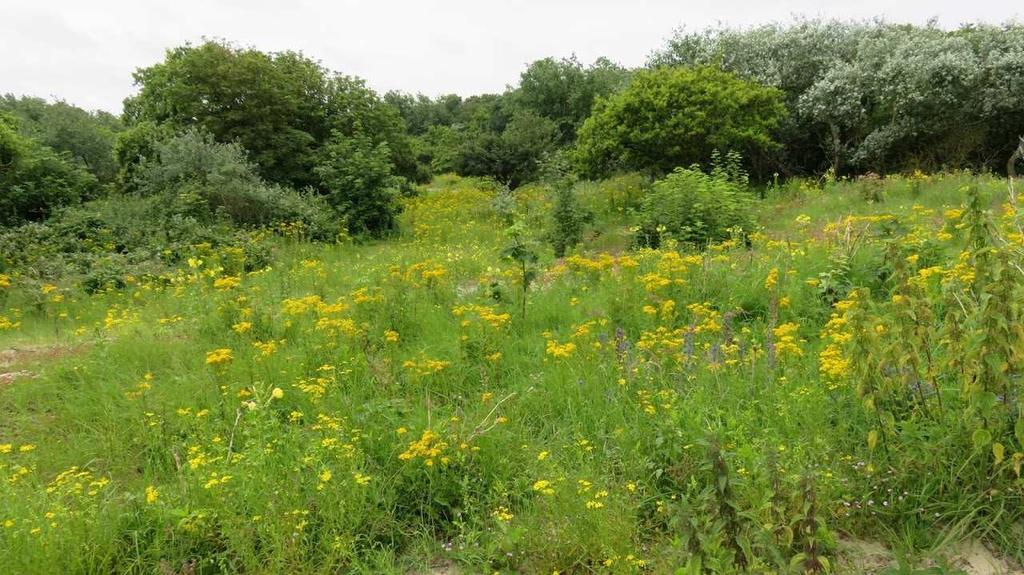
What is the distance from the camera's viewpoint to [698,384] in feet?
10.8

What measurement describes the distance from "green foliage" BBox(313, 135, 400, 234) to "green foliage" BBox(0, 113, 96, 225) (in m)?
4.46

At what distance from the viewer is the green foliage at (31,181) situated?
10.3 m

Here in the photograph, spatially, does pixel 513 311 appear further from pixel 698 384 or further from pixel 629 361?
pixel 698 384

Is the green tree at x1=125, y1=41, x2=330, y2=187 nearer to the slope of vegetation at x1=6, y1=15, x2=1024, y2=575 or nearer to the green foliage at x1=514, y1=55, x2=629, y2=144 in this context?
the slope of vegetation at x1=6, y1=15, x2=1024, y2=575

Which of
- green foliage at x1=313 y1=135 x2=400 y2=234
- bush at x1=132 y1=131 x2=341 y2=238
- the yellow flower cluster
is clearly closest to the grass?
the yellow flower cluster

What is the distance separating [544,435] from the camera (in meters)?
3.27

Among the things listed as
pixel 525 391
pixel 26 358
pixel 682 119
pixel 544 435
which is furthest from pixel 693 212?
pixel 26 358

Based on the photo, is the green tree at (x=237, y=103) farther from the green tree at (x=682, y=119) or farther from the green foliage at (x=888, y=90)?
the green foliage at (x=888, y=90)

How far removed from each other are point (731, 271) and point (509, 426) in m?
2.99

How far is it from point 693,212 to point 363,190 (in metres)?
6.43

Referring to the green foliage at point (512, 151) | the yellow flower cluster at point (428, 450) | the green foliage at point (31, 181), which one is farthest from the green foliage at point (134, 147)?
the yellow flower cluster at point (428, 450)

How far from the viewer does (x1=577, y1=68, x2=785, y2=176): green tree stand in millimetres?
11398

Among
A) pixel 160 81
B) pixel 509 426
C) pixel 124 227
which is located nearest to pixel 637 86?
pixel 124 227

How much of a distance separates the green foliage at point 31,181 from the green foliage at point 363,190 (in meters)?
4.46
